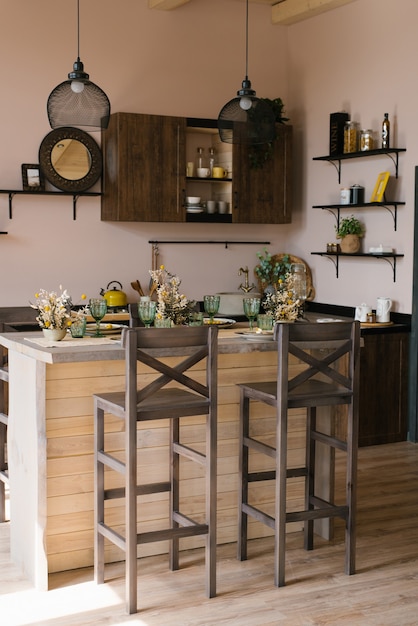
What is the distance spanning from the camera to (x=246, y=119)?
5008 mm

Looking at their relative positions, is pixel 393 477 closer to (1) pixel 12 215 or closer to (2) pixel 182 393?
(2) pixel 182 393

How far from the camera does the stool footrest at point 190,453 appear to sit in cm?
356

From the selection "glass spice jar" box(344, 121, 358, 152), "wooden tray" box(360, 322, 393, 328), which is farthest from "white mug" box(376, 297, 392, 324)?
"glass spice jar" box(344, 121, 358, 152)

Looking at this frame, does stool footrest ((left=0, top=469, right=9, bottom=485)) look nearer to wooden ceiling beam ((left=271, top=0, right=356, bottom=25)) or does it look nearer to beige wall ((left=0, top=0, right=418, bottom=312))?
beige wall ((left=0, top=0, right=418, bottom=312))

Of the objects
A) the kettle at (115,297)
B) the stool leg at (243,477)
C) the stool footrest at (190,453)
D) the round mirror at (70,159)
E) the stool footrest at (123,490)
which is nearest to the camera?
the stool footrest at (190,453)

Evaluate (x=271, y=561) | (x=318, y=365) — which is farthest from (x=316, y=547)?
(x=318, y=365)

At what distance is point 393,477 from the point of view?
17.5 ft

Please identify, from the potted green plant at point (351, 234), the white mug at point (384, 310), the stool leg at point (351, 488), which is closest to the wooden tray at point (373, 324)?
the white mug at point (384, 310)

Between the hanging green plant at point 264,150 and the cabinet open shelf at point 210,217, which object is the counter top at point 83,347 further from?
the hanging green plant at point 264,150

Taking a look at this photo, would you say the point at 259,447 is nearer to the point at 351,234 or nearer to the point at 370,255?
the point at 370,255

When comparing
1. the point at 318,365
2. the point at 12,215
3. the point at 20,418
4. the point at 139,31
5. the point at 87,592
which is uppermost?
the point at 139,31

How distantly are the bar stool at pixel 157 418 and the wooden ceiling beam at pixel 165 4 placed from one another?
3.92m

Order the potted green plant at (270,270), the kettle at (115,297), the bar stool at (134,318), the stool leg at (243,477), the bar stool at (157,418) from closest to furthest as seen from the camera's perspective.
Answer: the bar stool at (157,418) < the stool leg at (243,477) < the bar stool at (134,318) < the kettle at (115,297) < the potted green plant at (270,270)

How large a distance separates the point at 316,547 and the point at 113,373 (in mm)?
1327
